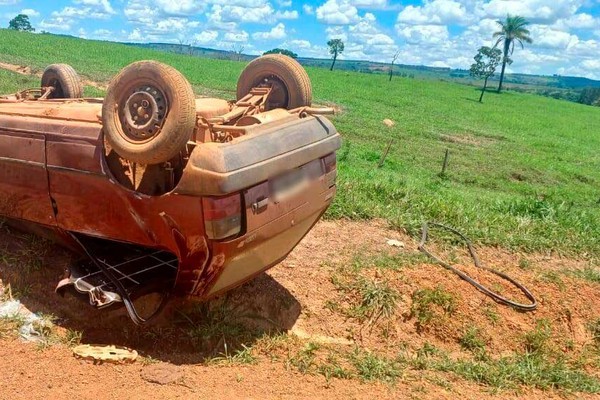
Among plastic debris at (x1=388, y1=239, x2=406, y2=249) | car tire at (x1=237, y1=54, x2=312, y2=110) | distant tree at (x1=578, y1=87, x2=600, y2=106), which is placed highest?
car tire at (x1=237, y1=54, x2=312, y2=110)

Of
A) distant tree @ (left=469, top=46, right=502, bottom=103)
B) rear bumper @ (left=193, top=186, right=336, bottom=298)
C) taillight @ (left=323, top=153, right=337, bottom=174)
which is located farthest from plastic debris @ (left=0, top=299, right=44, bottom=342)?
distant tree @ (left=469, top=46, right=502, bottom=103)

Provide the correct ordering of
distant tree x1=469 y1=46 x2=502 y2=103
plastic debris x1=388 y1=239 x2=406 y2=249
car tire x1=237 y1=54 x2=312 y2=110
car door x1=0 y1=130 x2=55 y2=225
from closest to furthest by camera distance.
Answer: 1. car door x1=0 y1=130 x2=55 y2=225
2. car tire x1=237 y1=54 x2=312 y2=110
3. plastic debris x1=388 y1=239 x2=406 y2=249
4. distant tree x1=469 y1=46 x2=502 y2=103

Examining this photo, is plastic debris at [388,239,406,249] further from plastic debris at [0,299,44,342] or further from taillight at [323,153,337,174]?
plastic debris at [0,299,44,342]

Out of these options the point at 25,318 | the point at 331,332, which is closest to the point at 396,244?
the point at 331,332

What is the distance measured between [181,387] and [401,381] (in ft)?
4.96

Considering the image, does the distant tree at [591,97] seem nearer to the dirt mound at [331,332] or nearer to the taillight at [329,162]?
the dirt mound at [331,332]

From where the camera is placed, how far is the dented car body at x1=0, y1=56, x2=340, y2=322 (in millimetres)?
3650

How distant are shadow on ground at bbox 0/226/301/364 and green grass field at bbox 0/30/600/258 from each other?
91.0 inches

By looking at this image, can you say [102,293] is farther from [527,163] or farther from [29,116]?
[527,163]

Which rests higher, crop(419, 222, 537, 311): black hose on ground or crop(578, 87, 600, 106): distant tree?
crop(419, 222, 537, 311): black hose on ground

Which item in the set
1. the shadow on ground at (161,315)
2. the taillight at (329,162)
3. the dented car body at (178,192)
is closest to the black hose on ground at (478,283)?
the shadow on ground at (161,315)

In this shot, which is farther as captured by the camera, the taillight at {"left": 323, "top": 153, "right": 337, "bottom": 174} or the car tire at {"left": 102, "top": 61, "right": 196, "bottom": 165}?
the taillight at {"left": 323, "top": 153, "right": 337, "bottom": 174}

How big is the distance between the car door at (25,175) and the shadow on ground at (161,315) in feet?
1.71

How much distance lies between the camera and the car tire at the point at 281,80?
192 inches
